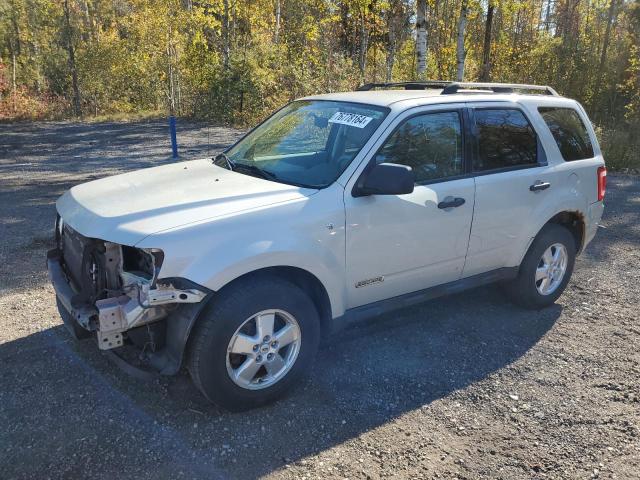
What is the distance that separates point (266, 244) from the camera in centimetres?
300

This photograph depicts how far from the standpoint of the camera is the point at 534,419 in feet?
10.9

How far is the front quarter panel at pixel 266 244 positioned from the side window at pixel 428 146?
22.8 inches

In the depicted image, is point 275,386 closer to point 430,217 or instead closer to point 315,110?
point 430,217

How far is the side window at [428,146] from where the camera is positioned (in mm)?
3645

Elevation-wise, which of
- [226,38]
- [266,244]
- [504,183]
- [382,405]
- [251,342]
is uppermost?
[226,38]

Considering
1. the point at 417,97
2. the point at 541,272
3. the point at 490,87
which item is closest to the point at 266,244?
the point at 417,97

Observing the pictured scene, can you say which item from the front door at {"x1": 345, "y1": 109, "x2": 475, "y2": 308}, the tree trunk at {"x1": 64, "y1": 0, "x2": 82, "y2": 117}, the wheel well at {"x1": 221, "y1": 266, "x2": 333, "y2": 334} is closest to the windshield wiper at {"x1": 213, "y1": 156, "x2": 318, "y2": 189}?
the front door at {"x1": 345, "y1": 109, "x2": 475, "y2": 308}

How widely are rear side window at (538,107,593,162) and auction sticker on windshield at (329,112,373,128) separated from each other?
1.81 metres

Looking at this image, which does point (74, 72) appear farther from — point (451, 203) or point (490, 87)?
point (451, 203)

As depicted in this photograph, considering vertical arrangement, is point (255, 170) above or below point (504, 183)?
above

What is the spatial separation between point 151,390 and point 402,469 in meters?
1.69

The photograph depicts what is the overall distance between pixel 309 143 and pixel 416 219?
97cm

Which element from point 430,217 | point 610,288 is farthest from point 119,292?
point 610,288

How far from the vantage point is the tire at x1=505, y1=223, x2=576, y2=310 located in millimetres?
4578
